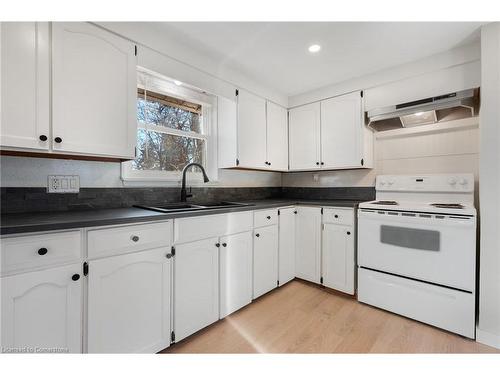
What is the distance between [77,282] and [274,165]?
2089 millimetres

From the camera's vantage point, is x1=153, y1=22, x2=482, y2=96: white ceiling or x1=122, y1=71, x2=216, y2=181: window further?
x1=122, y1=71, x2=216, y2=181: window

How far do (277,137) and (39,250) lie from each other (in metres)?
2.32

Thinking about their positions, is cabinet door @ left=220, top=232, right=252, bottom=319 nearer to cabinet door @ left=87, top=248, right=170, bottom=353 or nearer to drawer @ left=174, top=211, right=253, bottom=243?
drawer @ left=174, top=211, right=253, bottom=243

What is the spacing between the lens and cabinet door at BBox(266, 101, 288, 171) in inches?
105

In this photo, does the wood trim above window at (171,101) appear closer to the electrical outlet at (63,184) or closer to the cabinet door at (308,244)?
the electrical outlet at (63,184)

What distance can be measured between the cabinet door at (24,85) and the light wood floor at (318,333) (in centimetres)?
145

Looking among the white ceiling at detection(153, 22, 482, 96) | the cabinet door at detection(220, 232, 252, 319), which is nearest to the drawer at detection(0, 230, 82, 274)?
the cabinet door at detection(220, 232, 252, 319)

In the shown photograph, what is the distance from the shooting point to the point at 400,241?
1.88 m

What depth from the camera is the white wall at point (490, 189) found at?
152 centimetres

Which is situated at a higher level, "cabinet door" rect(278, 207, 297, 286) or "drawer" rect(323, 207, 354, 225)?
"drawer" rect(323, 207, 354, 225)

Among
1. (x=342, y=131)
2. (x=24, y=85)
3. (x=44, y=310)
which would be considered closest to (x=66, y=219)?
(x=44, y=310)

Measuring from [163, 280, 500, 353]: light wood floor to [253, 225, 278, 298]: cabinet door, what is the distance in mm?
152
